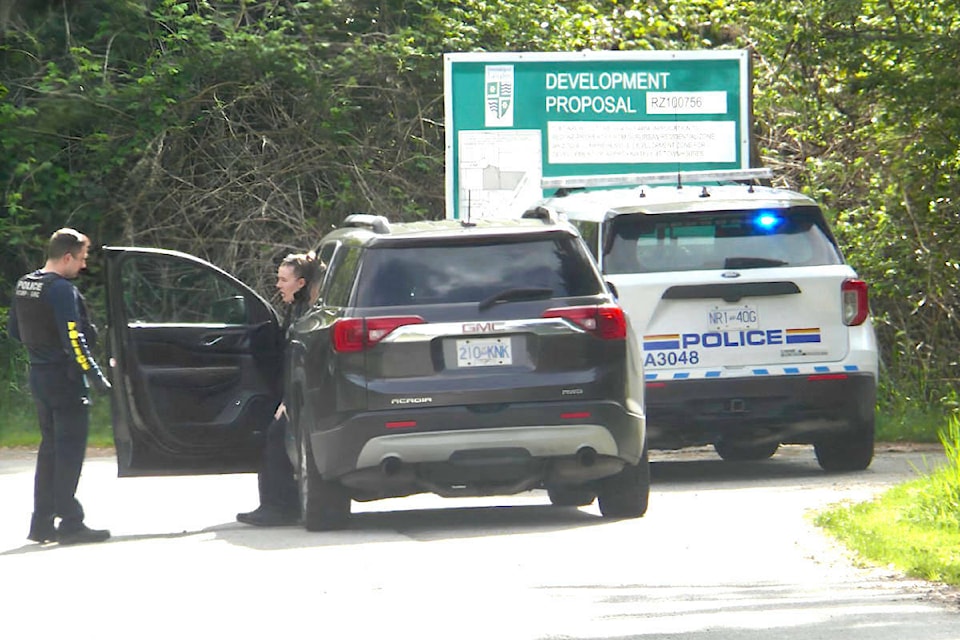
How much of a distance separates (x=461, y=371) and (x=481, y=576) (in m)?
1.88

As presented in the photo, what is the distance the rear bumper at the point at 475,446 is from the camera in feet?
35.4

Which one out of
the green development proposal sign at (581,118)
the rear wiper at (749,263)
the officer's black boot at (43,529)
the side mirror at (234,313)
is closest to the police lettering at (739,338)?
the rear wiper at (749,263)

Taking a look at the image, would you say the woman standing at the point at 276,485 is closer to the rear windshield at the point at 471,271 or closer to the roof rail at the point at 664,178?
the rear windshield at the point at 471,271

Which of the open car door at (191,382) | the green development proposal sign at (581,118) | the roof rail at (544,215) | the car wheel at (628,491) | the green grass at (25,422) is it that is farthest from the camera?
the green development proposal sign at (581,118)

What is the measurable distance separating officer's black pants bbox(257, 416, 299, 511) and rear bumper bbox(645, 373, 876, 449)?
9.10ft

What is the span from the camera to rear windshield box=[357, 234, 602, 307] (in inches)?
432

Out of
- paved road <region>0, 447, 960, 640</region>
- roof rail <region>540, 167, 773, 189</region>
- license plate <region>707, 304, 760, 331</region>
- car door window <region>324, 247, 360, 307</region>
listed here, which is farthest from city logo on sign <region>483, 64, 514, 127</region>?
car door window <region>324, 247, 360, 307</region>

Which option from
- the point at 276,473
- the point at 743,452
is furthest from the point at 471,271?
the point at 743,452

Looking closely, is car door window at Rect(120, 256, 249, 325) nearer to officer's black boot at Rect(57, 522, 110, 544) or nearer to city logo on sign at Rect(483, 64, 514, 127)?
city logo on sign at Rect(483, 64, 514, 127)

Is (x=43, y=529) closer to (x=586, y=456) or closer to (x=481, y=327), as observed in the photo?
(x=481, y=327)

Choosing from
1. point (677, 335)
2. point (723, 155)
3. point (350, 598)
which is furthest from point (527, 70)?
point (350, 598)

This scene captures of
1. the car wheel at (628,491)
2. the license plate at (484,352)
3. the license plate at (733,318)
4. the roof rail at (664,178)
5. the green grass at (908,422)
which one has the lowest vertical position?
the green grass at (908,422)

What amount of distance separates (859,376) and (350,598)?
5912 millimetres

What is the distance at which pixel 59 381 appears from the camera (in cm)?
1135
